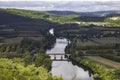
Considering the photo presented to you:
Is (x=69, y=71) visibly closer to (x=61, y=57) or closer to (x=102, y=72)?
(x=102, y=72)

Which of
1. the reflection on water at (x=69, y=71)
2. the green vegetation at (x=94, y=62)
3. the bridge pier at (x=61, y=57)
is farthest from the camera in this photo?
the bridge pier at (x=61, y=57)

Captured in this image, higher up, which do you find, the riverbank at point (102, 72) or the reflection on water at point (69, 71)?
the riverbank at point (102, 72)

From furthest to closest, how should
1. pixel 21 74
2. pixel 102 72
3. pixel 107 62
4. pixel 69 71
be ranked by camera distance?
pixel 107 62 < pixel 69 71 < pixel 102 72 < pixel 21 74

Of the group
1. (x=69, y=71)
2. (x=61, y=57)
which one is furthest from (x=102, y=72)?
(x=61, y=57)

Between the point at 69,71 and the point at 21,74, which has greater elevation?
the point at 21,74

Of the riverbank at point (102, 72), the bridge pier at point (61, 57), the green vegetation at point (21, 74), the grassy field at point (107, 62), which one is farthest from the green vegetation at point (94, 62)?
the green vegetation at point (21, 74)

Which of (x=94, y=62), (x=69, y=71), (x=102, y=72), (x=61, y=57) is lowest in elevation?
(x=61, y=57)

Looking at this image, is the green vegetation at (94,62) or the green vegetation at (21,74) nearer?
the green vegetation at (21,74)

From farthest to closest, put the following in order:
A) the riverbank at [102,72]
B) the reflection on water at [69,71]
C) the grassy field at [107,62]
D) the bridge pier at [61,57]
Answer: the bridge pier at [61,57] → the grassy field at [107,62] → the reflection on water at [69,71] → the riverbank at [102,72]

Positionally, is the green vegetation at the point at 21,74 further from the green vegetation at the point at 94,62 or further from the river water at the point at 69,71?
the green vegetation at the point at 94,62

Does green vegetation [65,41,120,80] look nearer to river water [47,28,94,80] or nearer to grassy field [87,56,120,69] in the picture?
river water [47,28,94,80]

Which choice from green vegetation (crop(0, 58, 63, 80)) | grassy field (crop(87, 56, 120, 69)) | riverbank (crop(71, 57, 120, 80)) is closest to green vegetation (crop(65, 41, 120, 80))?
riverbank (crop(71, 57, 120, 80))
